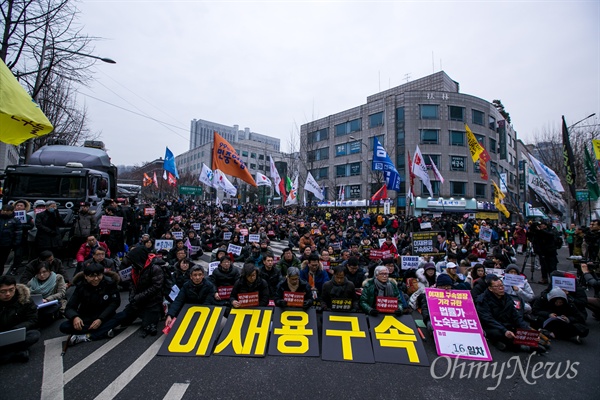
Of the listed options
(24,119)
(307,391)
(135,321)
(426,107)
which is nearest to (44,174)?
(135,321)

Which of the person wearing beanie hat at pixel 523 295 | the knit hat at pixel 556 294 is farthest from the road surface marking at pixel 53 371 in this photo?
the knit hat at pixel 556 294

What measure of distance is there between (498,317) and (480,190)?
134 ft

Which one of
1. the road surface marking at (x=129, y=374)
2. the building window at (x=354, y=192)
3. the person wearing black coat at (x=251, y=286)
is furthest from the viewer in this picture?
the building window at (x=354, y=192)

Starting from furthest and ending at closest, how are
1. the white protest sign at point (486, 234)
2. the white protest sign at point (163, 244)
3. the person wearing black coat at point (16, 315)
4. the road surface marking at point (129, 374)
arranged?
1. the white protest sign at point (486, 234)
2. the white protest sign at point (163, 244)
3. the person wearing black coat at point (16, 315)
4. the road surface marking at point (129, 374)

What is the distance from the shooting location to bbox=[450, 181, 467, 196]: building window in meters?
38.8

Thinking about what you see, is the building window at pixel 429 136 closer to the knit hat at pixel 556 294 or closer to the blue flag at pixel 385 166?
the blue flag at pixel 385 166

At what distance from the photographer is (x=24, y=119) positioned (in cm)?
350

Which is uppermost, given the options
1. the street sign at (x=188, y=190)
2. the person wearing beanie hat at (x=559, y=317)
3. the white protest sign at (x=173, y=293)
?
the street sign at (x=188, y=190)

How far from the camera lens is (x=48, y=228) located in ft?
27.2

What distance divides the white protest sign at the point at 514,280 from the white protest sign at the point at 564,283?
1.71 feet

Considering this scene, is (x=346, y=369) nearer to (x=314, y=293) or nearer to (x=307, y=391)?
(x=307, y=391)

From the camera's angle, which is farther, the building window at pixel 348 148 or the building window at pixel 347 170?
the building window at pixel 348 148

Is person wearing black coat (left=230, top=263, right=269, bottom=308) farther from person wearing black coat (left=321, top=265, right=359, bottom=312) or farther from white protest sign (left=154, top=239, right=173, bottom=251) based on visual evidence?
white protest sign (left=154, top=239, right=173, bottom=251)

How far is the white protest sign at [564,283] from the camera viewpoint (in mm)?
5785
